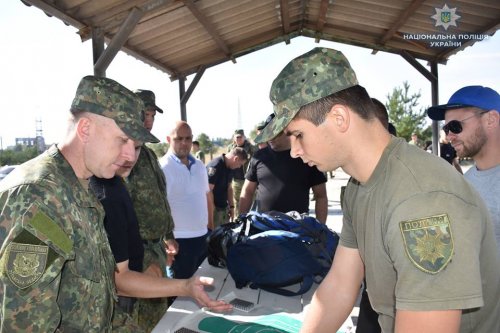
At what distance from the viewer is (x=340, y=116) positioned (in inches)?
42.2

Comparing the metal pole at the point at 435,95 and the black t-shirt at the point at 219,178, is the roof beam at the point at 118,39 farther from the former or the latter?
the metal pole at the point at 435,95

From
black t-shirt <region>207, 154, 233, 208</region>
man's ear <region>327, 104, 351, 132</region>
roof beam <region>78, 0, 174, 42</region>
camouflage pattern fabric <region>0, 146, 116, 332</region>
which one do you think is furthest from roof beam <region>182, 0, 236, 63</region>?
man's ear <region>327, 104, 351, 132</region>

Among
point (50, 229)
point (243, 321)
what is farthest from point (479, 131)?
point (50, 229)

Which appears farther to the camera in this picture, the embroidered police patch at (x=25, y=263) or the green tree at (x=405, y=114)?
the green tree at (x=405, y=114)

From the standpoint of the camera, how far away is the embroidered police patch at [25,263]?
3.56 feet

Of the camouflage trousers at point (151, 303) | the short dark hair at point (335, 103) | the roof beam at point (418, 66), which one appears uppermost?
the roof beam at point (418, 66)

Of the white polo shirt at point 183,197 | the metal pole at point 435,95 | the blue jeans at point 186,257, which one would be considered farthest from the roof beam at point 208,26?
the metal pole at point 435,95

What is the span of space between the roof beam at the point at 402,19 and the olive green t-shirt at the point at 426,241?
5018mm

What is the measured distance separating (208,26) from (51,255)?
4.77 m

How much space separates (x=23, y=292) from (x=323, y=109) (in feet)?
3.23

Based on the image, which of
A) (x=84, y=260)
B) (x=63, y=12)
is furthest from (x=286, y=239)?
(x=63, y=12)

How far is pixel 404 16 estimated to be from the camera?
567 centimetres

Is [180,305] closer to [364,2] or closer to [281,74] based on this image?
[281,74]

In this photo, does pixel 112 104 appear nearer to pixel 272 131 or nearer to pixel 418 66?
pixel 272 131
